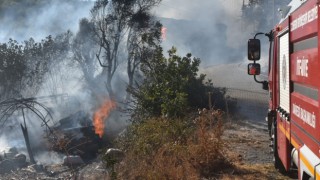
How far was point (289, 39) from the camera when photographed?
5.05 metres

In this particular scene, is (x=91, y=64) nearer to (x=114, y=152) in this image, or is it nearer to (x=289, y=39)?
(x=114, y=152)

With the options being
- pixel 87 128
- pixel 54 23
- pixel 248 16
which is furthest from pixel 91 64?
pixel 248 16

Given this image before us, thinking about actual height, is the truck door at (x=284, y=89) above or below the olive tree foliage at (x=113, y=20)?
below

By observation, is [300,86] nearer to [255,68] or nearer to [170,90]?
[255,68]

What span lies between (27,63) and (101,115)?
5.82 metres

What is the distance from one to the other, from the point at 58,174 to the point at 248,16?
123ft

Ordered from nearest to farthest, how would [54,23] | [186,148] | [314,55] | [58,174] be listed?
[314,55]
[186,148]
[58,174]
[54,23]

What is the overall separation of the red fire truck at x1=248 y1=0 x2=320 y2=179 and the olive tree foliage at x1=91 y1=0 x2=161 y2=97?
752 inches

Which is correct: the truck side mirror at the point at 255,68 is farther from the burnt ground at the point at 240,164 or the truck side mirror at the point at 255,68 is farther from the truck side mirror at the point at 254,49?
the burnt ground at the point at 240,164

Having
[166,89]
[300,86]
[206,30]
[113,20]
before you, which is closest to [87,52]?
[113,20]

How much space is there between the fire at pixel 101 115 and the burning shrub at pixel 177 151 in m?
9.75

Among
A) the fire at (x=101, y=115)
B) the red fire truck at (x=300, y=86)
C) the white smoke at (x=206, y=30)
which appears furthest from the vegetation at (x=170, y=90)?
the white smoke at (x=206, y=30)

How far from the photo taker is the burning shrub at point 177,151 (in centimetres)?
739

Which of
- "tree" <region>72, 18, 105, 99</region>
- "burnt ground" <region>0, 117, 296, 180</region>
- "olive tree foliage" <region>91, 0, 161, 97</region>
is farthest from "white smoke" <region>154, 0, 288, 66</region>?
"burnt ground" <region>0, 117, 296, 180</region>
